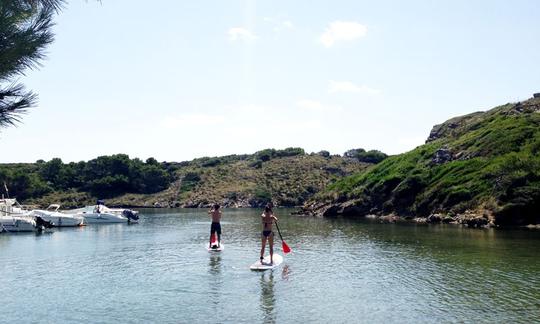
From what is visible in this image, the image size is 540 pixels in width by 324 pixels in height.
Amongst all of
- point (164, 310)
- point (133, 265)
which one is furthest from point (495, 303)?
point (133, 265)

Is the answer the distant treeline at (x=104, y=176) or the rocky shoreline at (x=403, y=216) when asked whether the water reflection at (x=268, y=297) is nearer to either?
the rocky shoreline at (x=403, y=216)

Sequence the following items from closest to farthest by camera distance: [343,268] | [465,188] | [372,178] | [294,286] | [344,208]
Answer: [294,286] < [343,268] < [465,188] < [344,208] < [372,178]

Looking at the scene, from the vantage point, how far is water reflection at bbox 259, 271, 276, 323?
53.8 feet

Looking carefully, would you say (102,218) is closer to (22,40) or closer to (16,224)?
(16,224)

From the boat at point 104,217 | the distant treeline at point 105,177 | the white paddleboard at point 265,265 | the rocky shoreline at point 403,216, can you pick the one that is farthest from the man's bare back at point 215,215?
the distant treeline at point 105,177

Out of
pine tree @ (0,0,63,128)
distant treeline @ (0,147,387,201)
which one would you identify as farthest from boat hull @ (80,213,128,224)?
distant treeline @ (0,147,387,201)

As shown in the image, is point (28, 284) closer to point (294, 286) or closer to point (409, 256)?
point (294, 286)

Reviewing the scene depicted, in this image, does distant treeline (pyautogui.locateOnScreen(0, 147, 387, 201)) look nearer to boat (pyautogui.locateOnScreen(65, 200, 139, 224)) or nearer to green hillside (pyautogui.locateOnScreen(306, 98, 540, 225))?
boat (pyautogui.locateOnScreen(65, 200, 139, 224))

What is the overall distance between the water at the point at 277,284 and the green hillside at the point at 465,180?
2330cm

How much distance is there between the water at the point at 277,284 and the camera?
1664 cm

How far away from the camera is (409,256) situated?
30.5m

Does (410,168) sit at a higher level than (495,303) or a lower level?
higher

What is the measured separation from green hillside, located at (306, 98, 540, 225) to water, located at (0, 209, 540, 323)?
23300 mm

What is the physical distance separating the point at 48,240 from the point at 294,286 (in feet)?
101
